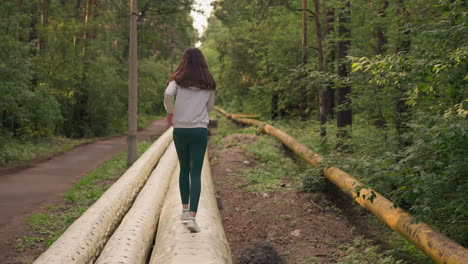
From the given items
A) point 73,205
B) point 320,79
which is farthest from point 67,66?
point 320,79

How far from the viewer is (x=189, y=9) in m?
25.1

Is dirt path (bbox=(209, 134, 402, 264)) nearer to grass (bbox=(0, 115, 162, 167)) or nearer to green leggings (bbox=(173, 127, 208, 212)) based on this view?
green leggings (bbox=(173, 127, 208, 212))

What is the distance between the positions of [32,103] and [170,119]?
45.9 feet

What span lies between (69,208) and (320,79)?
5788mm

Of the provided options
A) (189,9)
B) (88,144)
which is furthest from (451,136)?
(189,9)

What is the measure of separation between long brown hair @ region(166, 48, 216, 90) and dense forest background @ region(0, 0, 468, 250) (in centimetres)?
211

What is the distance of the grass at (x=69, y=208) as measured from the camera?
643cm

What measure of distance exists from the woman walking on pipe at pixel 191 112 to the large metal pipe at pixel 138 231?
0.66 metres

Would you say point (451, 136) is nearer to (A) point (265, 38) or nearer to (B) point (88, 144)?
(B) point (88, 144)

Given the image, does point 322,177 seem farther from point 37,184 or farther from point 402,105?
point 37,184

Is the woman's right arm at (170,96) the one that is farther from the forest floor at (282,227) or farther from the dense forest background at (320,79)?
the dense forest background at (320,79)

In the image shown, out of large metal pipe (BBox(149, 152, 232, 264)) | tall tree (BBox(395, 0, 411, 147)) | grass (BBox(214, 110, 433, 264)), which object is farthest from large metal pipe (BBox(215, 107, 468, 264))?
large metal pipe (BBox(149, 152, 232, 264))

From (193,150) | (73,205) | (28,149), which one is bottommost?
(73,205)

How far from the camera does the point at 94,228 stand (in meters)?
5.08
